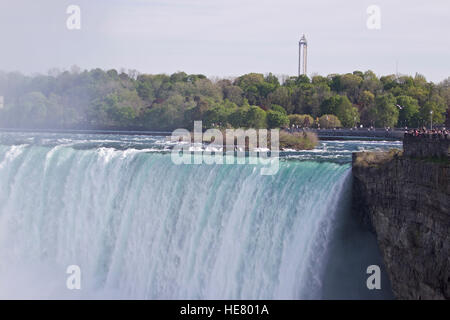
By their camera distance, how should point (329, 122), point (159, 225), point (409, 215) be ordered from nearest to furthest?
point (409, 215), point (159, 225), point (329, 122)

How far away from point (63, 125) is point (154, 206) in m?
58.2

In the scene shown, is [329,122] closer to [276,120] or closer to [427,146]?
[276,120]

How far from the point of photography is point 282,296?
75.7ft

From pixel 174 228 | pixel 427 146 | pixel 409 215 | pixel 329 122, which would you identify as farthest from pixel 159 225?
pixel 329 122

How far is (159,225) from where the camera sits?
28453mm

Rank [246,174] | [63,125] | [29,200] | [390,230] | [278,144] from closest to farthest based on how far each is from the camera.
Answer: [390,230] < [246,174] < [29,200] < [278,144] < [63,125]

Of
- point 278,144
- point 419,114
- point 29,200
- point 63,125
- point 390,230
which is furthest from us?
point 63,125

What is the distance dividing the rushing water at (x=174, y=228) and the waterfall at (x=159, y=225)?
1.8 inches

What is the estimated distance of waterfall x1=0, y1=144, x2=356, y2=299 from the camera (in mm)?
23688

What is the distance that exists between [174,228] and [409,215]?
9934mm

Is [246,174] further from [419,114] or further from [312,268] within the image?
[419,114]
